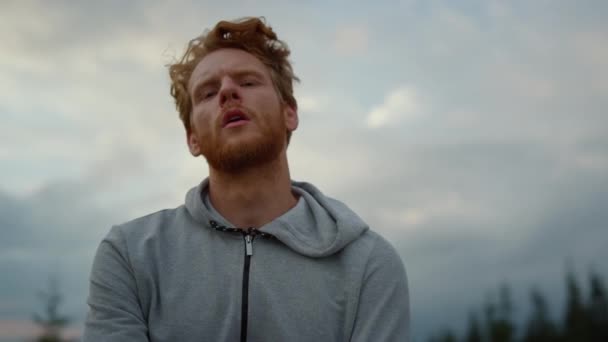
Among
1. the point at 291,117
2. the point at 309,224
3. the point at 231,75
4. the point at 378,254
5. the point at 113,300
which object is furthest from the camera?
the point at 291,117

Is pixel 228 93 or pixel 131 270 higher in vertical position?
pixel 228 93

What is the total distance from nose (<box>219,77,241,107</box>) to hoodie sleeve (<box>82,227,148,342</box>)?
129 cm

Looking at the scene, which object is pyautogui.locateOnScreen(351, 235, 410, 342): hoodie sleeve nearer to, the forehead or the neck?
the neck

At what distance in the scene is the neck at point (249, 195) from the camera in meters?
5.61

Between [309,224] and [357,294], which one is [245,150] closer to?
[309,224]

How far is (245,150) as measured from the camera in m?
5.48

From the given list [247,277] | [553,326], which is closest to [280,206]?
[247,277]

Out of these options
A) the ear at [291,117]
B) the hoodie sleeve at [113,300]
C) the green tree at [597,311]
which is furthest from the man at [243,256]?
the green tree at [597,311]

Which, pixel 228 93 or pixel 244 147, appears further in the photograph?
pixel 228 93

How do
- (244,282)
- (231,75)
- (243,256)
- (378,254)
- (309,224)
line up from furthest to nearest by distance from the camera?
(231,75), (309,224), (378,254), (243,256), (244,282)

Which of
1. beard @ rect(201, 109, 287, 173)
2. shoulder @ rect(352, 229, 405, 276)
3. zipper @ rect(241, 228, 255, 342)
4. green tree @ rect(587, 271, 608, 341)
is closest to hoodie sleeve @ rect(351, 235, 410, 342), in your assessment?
shoulder @ rect(352, 229, 405, 276)

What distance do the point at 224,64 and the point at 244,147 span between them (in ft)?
2.81

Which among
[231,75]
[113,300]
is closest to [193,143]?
[231,75]

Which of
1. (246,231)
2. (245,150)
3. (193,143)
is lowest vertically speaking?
(246,231)
